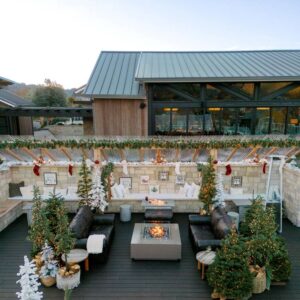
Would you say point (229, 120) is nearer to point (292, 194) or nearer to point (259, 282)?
point (292, 194)

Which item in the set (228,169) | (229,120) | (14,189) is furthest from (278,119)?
(14,189)

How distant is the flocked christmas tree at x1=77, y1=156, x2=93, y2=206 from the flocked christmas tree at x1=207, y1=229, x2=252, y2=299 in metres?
4.82

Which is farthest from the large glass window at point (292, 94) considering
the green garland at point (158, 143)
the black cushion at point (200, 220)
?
the black cushion at point (200, 220)

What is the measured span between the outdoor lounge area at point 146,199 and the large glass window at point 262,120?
4.01 metres

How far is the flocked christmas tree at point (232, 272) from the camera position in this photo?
15.5 feet

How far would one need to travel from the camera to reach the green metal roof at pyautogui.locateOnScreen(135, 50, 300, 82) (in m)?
11.8

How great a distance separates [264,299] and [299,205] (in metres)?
4.26

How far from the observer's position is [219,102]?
12.7 meters

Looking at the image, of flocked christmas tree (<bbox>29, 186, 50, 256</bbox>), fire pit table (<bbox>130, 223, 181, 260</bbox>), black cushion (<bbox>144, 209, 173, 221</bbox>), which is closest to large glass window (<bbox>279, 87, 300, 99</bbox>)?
black cushion (<bbox>144, 209, 173, 221</bbox>)

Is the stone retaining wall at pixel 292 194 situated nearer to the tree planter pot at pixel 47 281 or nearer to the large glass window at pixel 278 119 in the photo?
the large glass window at pixel 278 119

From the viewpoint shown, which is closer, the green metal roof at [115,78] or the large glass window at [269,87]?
the green metal roof at [115,78]

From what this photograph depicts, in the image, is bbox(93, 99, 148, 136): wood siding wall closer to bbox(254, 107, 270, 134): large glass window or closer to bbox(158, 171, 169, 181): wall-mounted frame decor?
bbox(158, 171, 169, 181): wall-mounted frame decor

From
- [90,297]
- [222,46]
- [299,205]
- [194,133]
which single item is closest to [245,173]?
[299,205]

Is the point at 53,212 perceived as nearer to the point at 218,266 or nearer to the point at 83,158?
the point at 83,158
